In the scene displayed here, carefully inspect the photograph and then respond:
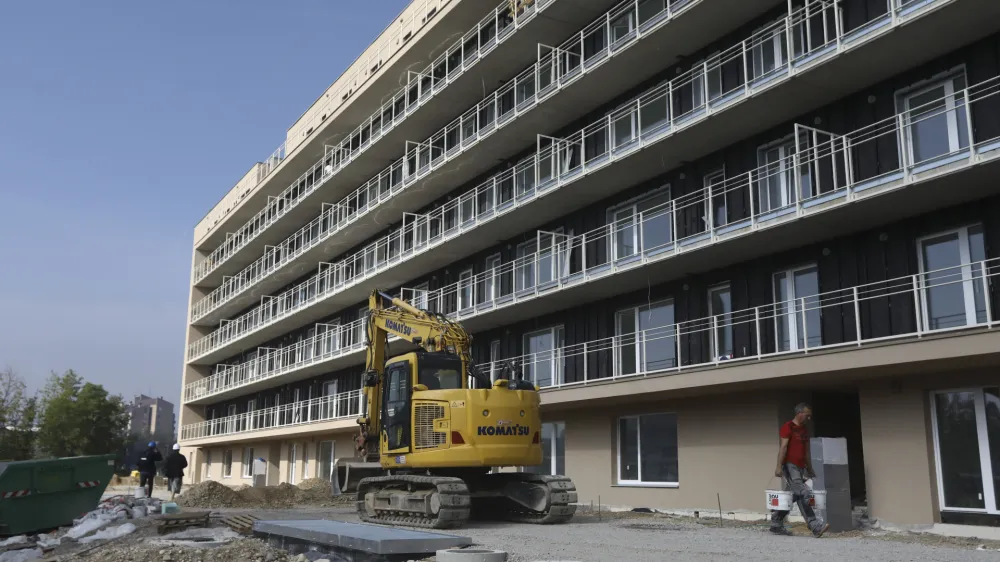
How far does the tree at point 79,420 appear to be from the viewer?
6612 centimetres

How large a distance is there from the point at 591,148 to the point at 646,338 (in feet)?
17.6

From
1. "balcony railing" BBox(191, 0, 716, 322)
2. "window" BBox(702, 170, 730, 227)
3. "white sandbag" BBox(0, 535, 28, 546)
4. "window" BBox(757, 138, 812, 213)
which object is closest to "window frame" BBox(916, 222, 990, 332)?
"window" BBox(757, 138, 812, 213)

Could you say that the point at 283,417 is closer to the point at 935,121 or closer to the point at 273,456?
the point at 273,456

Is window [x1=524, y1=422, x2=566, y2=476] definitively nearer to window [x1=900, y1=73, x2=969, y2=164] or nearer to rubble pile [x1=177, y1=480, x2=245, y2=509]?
rubble pile [x1=177, y1=480, x2=245, y2=509]

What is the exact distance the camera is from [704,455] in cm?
1744

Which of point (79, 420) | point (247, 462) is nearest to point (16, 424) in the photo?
point (79, 420)

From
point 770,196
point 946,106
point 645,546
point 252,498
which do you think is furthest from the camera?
point 252,498

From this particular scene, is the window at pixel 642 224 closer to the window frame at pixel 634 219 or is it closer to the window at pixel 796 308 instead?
the window frame at pixel 634 219

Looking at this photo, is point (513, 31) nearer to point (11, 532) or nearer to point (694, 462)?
point (694, 462)

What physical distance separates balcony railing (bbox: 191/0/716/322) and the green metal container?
13.0 metres

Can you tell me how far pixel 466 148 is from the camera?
25.1 meters

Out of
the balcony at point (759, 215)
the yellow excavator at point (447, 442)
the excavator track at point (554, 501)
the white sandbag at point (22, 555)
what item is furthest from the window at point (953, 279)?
the white sandbag at point (22, 555)

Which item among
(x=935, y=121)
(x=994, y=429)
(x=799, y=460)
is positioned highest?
(x=935, y=121)

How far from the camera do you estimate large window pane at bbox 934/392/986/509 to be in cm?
1309
